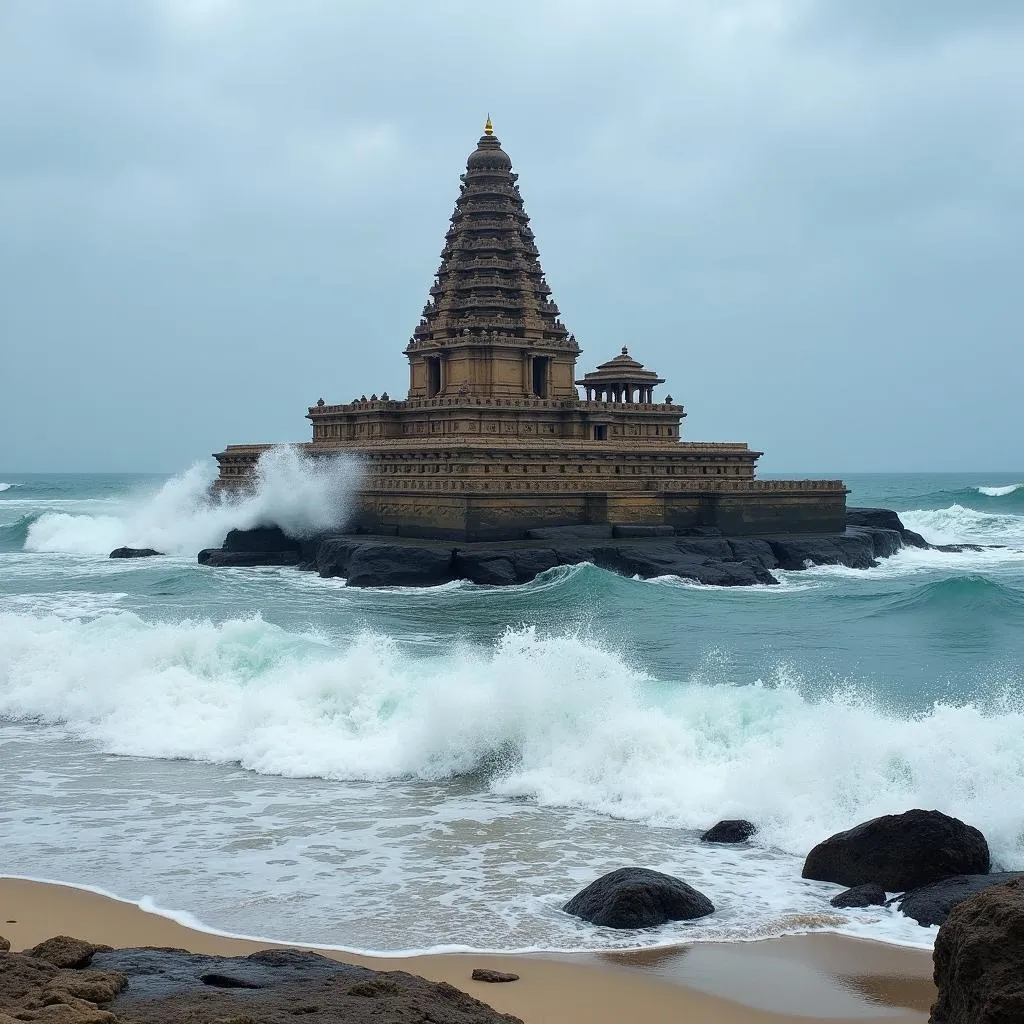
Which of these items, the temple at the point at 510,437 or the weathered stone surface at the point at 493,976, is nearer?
the weathered stone surface at the point at 493,976

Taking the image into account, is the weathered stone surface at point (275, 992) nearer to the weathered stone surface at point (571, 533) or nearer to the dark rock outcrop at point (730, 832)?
the dark rock outcrop at point (730, 832)

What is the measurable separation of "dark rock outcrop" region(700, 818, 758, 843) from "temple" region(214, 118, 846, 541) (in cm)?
2824

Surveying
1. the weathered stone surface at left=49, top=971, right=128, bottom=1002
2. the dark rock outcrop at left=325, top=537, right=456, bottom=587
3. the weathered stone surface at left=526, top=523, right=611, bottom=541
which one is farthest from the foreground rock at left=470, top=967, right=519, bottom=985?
the weathered stone surface at left=526, top=523, right=611, bottom=541

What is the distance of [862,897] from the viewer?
10.3 meters

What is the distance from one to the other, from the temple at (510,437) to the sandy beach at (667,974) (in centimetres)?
3099

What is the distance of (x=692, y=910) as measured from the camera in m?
9.99

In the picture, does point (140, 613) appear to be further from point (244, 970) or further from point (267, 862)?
point (244, 970)

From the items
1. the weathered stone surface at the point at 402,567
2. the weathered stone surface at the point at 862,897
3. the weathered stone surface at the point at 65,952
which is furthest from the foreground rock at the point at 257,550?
the weathered stone surface at the point at 65,952

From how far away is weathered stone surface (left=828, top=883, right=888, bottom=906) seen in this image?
10.2 metres

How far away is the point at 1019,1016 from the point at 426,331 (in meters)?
49.0

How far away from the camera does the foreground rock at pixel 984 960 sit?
19.9ft

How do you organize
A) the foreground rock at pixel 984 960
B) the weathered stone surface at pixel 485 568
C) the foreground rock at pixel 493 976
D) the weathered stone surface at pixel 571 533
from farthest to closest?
the weathered stone surface at pixel 571 533 → the weathered stone surface at pixel 485 568 → the foreground rock at pixel 493 976 → the foreground rock at pixel 984 960

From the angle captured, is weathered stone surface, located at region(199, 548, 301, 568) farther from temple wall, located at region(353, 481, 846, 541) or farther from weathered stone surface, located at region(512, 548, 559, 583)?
weathered stone surface, located at region(512, 548, 559, 583)

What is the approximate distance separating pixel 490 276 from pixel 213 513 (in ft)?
49.2
